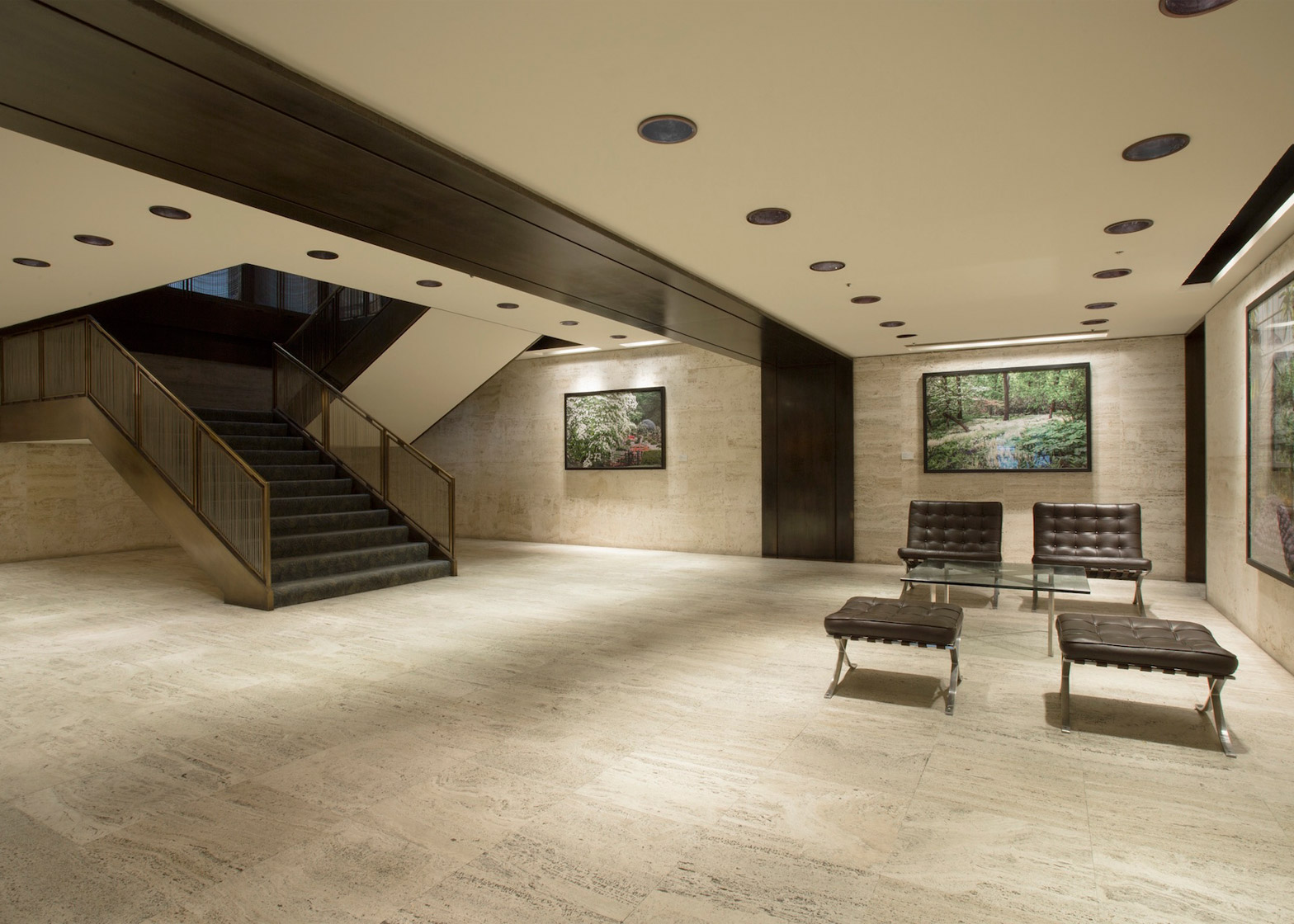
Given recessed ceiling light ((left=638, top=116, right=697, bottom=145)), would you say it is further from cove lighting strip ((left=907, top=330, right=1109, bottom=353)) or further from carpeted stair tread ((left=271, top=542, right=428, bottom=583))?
cove lighting strip ((left=907, top=330, right=1109, bottom=353))

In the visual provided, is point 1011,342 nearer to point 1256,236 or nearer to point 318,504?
point 1256,236

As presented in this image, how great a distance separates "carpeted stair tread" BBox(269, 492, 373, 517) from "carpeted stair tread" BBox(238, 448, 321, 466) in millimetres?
701

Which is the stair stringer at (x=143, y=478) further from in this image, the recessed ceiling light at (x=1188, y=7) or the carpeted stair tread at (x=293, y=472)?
the recessed ceiling light at (x=1188, y=7)

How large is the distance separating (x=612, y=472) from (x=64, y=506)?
7972 millimetres

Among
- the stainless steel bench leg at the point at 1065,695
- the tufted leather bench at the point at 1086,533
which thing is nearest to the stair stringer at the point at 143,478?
the stainless steel bench leg at the point at 1065,695

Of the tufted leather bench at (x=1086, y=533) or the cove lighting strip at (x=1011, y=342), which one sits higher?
the cove lighting strip at (x=1011, y=342)

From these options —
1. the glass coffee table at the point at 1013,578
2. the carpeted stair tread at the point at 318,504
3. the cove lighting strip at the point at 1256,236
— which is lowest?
the glass coffee table at the point at 1013,578

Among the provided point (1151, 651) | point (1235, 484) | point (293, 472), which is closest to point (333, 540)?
point (293, 472)

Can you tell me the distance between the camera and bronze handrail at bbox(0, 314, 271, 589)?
272 inches

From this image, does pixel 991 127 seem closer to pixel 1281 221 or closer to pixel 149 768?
pixel 1281 221

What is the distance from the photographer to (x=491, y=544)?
12.0 meters

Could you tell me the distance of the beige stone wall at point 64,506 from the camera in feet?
33.5

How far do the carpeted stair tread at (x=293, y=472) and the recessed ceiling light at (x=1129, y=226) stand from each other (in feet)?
28.0

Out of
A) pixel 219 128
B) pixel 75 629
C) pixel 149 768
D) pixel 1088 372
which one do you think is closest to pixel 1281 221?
pixel 1088 372
